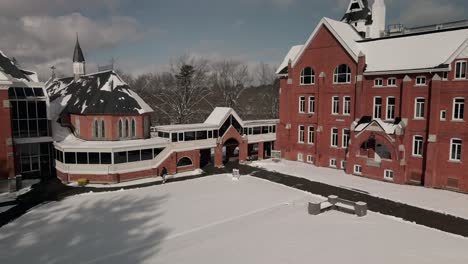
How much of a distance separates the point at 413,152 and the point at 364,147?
12.8 ft

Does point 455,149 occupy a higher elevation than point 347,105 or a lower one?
lower

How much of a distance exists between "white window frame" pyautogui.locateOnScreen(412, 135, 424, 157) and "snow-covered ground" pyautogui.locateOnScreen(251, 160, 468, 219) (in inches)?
98.8

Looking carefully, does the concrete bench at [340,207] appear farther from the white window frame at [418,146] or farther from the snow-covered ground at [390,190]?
the white window frame at [418,146]

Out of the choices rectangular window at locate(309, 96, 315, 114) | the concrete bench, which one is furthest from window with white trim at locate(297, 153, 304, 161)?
the concrete bench

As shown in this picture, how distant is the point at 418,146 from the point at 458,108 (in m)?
3.69

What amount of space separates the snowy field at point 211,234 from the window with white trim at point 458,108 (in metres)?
10.2

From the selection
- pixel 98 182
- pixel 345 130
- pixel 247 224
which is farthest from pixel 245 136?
pixel 247 224

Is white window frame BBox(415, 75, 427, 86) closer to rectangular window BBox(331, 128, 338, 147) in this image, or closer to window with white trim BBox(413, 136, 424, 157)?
window with white trim BBox(413, 136, 424, 157)

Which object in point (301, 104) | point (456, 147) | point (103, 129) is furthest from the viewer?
point (301, 104)

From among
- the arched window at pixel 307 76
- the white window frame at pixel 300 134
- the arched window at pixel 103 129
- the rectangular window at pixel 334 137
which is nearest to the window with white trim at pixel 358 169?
the rectangular window at pixel 334 137

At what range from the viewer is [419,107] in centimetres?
2350

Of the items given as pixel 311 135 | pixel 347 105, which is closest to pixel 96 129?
pixel 311 135

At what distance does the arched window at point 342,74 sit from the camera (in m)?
27.7

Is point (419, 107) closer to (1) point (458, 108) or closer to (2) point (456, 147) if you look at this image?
(1) point (458, 108)
